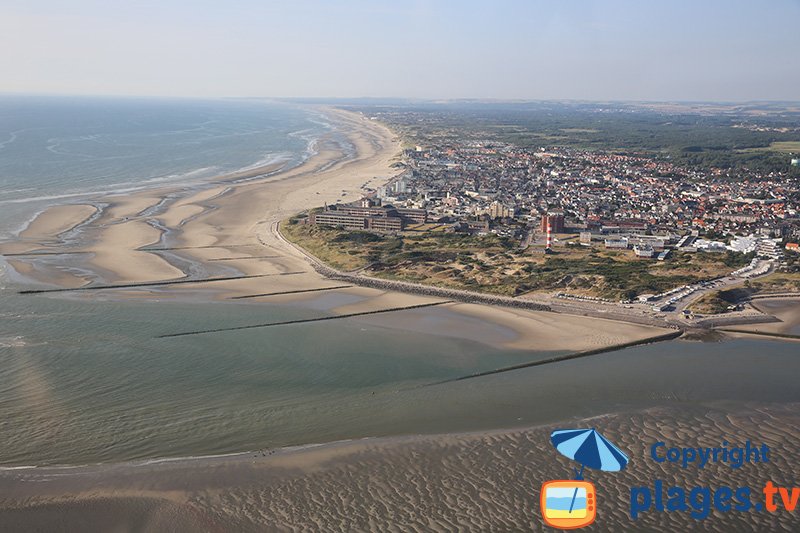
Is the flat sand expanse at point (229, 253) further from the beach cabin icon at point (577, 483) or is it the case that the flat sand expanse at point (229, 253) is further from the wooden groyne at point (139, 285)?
the beach cabin icon at point (577, 483)

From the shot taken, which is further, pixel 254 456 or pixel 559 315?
pixel 559 315

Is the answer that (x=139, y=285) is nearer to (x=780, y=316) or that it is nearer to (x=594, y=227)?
(x=780, y=316)

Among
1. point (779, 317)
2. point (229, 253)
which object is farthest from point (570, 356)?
point (229, 253)

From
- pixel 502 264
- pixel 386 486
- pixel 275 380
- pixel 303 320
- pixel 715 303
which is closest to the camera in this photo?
pixel 386 486

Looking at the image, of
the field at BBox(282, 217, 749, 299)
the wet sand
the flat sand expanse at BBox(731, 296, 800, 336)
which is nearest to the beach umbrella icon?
the wet sand

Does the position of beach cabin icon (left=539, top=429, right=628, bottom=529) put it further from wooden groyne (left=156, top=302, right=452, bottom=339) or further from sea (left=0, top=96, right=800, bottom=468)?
wooden groyne (left=156, top=302, right=452, bottom=339)

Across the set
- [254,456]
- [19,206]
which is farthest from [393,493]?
[19,206]

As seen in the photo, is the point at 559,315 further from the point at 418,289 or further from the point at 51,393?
the point at 51,393
